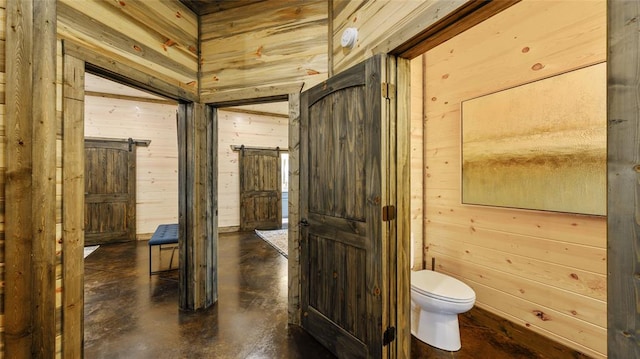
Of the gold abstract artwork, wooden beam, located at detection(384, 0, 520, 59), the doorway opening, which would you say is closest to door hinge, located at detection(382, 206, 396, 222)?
wooden beam, located at detection(384, 0, 520, 59)

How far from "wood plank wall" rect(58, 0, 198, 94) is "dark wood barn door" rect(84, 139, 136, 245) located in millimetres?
3394

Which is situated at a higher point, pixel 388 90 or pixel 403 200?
pixel 388 90

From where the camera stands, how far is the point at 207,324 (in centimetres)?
216

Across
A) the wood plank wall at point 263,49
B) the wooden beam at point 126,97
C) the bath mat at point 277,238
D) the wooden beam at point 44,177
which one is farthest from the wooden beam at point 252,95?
the wooden beam at point 126,97

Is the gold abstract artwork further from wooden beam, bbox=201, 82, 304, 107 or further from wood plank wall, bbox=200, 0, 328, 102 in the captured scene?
wooden beam, bbox=201, 82, 304, 107

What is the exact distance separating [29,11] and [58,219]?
108cm

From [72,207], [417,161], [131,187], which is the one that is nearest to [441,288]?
[417,161]

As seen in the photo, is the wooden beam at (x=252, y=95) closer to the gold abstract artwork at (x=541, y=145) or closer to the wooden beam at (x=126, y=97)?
the gold abstract artwork at (x=541, y=145)

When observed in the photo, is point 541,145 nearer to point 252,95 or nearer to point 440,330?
point 440,330

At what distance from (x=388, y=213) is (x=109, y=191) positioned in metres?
5.23

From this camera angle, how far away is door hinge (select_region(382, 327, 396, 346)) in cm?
144

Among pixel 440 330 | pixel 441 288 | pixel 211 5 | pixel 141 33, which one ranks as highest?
pixel 211 5

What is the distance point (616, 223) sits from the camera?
0.70 m

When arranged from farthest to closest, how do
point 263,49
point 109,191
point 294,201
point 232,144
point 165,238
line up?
point 232,144
point 109,191
point 165,238
point 263,49
point 294,201
